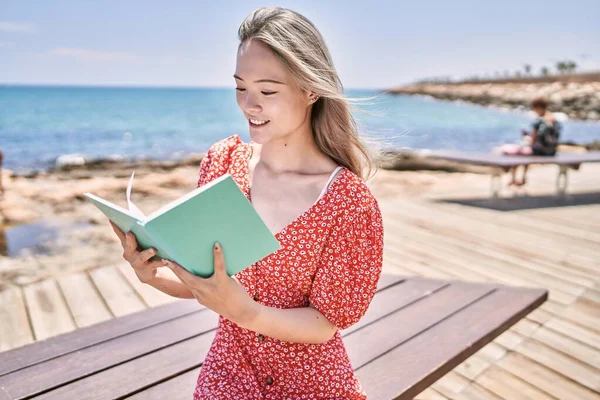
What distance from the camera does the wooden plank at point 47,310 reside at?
268cm

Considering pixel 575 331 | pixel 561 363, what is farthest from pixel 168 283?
pixel 575 331

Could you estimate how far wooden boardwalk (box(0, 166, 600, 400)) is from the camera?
238 cm

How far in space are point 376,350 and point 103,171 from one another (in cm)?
1141

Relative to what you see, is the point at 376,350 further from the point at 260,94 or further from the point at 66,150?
the point at 66,150

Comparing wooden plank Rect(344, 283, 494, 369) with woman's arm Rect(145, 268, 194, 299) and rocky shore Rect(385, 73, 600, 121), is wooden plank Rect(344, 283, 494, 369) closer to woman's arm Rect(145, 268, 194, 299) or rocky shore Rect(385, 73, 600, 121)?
woman's arm Rect(145, 268, 194, 299)

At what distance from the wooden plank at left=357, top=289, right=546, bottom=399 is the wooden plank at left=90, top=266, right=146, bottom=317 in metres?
1.77

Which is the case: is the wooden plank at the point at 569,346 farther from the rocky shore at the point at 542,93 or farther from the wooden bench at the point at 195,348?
the rocky shore at the point at 542,93

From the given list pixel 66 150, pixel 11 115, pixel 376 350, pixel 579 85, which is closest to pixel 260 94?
pixel 376 350

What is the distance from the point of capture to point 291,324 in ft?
3.99

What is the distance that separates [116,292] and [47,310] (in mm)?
419

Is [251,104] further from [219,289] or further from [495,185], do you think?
[495,185]

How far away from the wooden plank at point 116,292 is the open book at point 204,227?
2106mm

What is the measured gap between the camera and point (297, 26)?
4.14 ft

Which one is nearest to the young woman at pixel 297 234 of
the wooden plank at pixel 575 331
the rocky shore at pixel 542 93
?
the wooden plank at pixel 575 331
